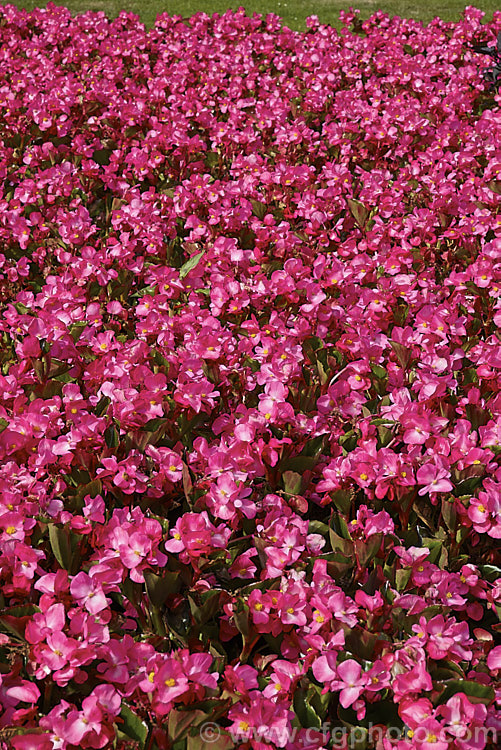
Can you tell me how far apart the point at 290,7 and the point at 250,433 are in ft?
26.3

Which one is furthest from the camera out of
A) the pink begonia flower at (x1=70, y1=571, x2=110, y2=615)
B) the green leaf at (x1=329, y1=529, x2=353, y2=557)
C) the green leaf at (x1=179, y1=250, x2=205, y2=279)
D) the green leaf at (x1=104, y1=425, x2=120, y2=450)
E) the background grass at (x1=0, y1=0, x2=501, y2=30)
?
the background grass at (x1=0, y1=0, x2=501, y2=30)

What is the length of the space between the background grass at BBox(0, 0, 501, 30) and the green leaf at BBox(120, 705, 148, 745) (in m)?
8.08

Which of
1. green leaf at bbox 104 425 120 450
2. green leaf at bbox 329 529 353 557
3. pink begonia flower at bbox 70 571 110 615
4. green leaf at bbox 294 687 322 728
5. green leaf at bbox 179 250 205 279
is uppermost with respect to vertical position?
pink begonia flower at bbox 70 571 110 615

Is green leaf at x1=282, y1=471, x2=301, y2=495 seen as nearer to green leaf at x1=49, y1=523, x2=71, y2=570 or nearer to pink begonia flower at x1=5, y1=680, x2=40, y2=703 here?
green leaf at x1=49, y1=523, x2=71, y2=570

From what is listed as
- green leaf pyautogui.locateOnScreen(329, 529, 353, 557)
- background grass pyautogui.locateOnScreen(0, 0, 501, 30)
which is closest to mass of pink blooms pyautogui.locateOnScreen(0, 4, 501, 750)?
green leaf pyautogui.locateOnScreen(329, 529, 353, 557)

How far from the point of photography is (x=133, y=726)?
5.22ft

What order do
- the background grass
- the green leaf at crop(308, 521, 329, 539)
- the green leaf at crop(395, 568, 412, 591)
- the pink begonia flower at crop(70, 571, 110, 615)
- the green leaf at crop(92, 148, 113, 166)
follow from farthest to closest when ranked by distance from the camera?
the background grass
the green leaf at crop(92, 148, 113, 166)
the green leaf at crop(308, 521, 329, 539)
the green leaf at crop(395, 568, 412, 591)
the pink begonia flower at crop(70, 571, 110, 615)

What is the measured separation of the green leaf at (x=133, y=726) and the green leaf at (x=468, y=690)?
746 mm

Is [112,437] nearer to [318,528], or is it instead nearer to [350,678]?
[318,528]

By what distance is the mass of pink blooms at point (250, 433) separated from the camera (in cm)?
167

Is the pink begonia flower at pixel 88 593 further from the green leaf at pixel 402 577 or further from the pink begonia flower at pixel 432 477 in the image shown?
the pink begonia flower at pixel 432 477

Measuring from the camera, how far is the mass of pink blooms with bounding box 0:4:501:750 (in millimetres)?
1669

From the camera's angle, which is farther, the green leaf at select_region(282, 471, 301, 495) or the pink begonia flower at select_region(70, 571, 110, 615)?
the green leaf at select_region(282, 471, 301, 495)

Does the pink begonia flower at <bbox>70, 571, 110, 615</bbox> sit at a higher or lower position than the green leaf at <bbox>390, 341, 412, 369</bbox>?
higher
